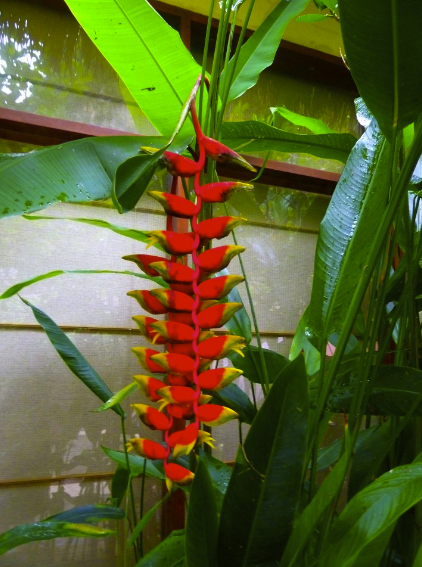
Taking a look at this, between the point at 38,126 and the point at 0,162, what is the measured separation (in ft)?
2.24

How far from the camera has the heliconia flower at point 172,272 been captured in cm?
40

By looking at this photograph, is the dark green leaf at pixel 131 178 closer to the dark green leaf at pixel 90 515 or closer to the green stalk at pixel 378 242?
the green stalk at pixel 378 242

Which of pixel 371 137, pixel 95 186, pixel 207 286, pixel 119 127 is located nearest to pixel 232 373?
pixel 207 286

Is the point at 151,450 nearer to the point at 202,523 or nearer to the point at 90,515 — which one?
the point at 202,523

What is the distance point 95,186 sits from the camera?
0.38 metres

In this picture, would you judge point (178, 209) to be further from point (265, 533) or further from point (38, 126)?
point (38, 126)

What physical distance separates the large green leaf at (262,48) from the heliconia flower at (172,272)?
1.14ft

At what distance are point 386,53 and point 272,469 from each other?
301 mm

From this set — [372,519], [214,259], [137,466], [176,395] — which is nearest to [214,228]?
[214,259]

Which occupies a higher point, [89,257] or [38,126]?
[38,126]

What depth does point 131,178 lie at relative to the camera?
331 millimetres

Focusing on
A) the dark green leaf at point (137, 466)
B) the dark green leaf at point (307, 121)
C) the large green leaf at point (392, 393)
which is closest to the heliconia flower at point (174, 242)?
the large green leaf at point (392, 393)

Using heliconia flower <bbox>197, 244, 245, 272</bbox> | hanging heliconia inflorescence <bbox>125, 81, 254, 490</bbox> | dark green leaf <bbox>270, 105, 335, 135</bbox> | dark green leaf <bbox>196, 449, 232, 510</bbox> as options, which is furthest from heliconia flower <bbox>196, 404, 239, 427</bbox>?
dark green leaf <bbox>270, 105, 335, 135</bbox>

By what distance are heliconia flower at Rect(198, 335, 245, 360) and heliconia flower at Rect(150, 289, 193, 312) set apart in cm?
3
